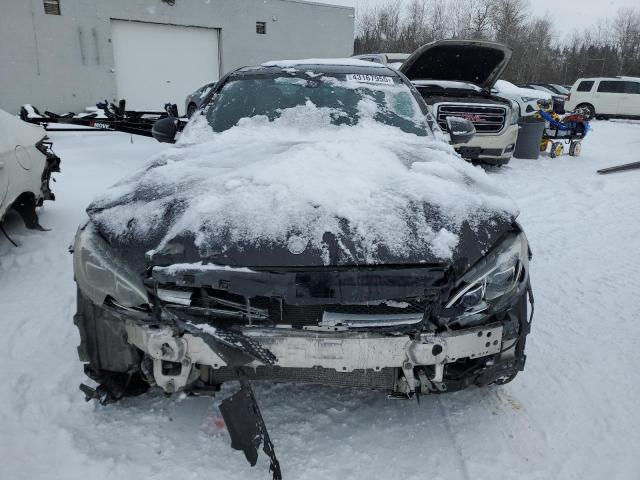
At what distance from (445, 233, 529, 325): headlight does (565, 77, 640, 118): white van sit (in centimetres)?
2301

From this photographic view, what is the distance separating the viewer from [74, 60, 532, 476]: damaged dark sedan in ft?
6.19

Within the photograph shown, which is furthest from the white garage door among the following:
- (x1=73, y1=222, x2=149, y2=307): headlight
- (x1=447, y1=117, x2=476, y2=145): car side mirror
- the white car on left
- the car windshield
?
(x1=73, y1=222, x2=149, y2=307): headlight

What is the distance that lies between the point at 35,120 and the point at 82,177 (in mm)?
A: 3770

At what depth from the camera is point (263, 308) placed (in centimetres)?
196

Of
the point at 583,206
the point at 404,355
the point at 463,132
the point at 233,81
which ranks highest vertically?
the point at 233,81

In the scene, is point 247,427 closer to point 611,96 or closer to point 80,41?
point 80,41

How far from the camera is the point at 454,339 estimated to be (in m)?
1.93

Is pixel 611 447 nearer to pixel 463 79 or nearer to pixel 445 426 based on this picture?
pixel 445 426

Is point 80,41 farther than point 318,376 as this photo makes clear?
Yes

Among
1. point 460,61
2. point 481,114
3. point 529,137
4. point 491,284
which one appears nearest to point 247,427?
point 491,284

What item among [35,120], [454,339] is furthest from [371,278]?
[35,120]

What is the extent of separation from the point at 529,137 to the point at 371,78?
7.65 m

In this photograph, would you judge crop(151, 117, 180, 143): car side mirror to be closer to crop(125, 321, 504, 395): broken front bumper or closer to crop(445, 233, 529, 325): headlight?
crop(125, 321, 504, 395): broken front bumper

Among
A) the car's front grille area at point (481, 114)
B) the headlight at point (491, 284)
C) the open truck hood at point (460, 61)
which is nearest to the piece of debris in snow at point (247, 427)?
the headlight at point (491, 284)
